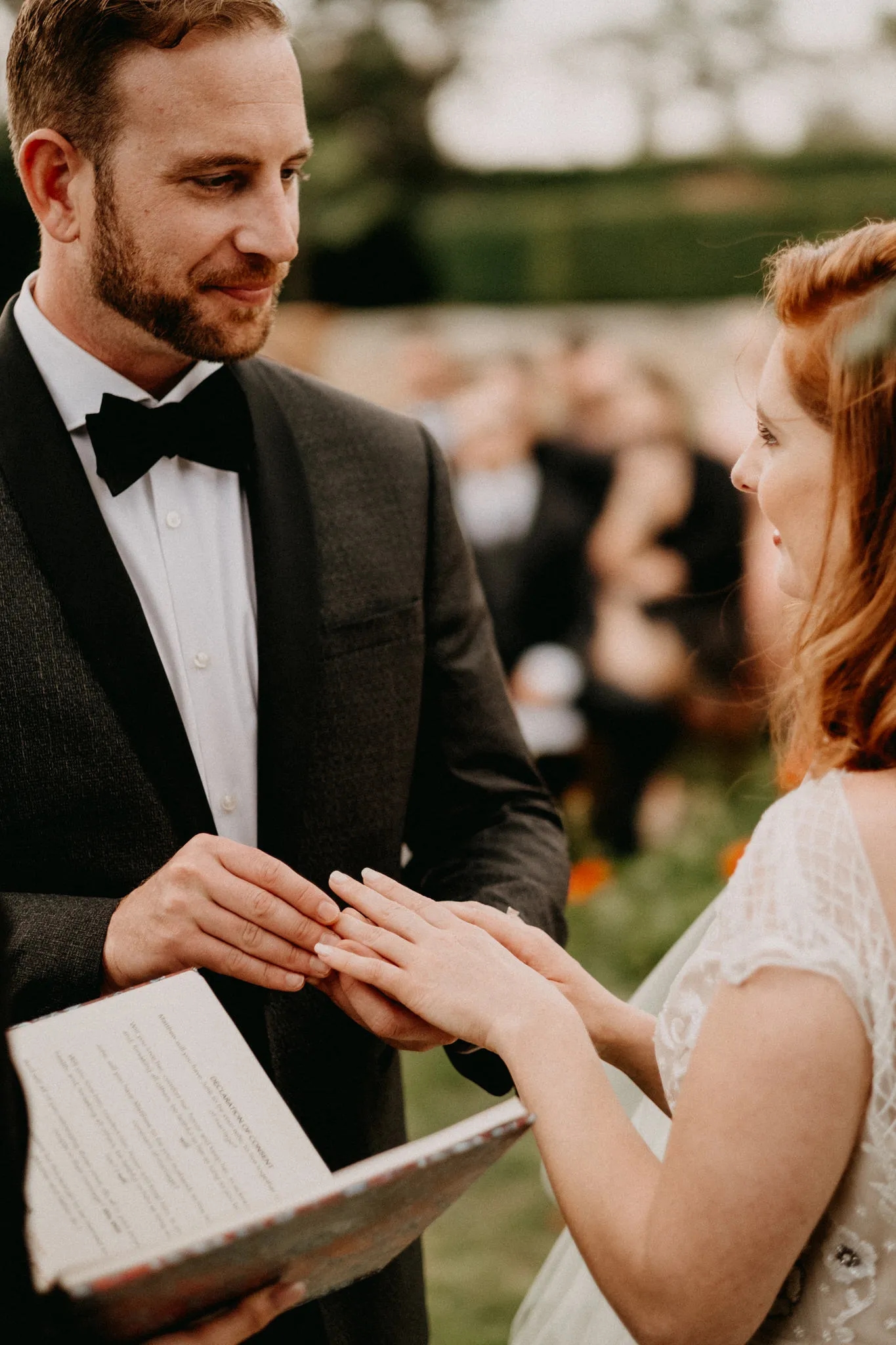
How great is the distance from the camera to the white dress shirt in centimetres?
185

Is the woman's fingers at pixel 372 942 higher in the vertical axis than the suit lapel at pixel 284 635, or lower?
lower

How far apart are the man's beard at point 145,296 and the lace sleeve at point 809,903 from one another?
40.8 inches

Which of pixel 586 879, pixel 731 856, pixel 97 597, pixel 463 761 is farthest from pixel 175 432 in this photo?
pixel 586 879

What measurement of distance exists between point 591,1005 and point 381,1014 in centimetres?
27

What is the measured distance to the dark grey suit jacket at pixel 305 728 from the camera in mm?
1708

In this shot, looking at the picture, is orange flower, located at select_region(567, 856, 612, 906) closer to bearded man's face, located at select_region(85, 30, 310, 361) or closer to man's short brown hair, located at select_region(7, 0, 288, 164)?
bearded man's face, located at select_region(85, 30, 310, 361)

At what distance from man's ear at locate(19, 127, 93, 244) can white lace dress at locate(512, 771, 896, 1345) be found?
4.26ft

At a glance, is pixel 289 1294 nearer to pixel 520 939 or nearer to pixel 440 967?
pixel 440 967

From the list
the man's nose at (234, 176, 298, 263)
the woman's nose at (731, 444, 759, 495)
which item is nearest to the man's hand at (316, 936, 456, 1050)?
the woman's nose at (731, 444, 759, 495)

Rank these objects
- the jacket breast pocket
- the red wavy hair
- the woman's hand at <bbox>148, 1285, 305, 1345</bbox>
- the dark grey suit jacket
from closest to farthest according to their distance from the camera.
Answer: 1. the woman's hand at <bbox>148, 1285, 305, 1345</bbox>
2. the red wavy hair
3. the dark grey suit jacket
4. the jacket breast pocket

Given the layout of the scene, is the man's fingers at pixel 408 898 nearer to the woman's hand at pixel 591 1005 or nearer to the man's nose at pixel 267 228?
the woman's hand at pixel 591 1005

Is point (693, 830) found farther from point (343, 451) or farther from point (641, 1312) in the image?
point (641, 1312)

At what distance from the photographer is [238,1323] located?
48.1 inches

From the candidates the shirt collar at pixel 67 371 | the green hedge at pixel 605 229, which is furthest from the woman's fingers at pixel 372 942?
the green hedge at pixel 605 229
